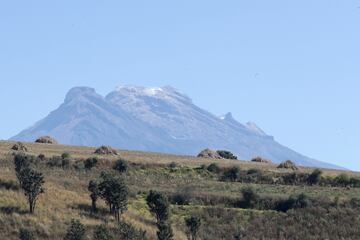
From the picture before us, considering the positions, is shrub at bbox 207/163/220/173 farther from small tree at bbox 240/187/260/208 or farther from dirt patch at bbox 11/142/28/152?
dirt patch at bbox 11/142/28/152

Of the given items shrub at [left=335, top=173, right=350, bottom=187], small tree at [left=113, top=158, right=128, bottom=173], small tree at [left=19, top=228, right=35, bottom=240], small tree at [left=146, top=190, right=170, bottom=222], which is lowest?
small tree at [left=19, top=228, right=35, bottom=240]

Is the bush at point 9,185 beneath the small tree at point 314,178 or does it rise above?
beneath

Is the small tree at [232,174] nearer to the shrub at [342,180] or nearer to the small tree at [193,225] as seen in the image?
the shrub at [342,180]

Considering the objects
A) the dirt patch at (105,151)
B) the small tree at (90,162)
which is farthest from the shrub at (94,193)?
the dirt patch at (105,151)

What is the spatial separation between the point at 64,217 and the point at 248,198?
2497 cm

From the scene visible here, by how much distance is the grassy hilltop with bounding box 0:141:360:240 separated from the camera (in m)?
80.2

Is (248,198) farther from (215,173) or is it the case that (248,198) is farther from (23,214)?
(23,214)

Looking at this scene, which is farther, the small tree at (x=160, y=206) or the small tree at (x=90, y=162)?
the small tree at (x=90, y=162)

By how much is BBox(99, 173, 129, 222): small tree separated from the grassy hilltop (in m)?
1.06

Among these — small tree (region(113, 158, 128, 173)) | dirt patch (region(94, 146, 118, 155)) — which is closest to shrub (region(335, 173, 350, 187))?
small tree (region(113, 158, 128, 173))

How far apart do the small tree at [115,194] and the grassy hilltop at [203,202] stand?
1.06m

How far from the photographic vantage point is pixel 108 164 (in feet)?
362

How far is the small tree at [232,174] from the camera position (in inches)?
4361

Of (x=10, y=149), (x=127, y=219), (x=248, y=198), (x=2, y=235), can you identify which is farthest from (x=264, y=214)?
(x=10, y=149)
